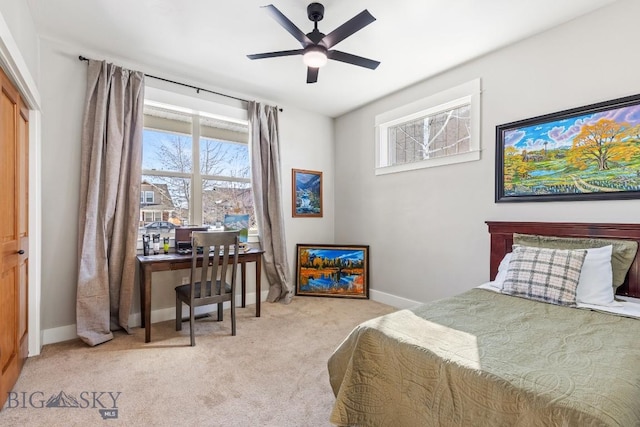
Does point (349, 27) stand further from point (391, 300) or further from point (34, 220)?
point (391, 300)

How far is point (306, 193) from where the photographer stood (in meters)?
4.46

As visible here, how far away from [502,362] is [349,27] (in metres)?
2.04

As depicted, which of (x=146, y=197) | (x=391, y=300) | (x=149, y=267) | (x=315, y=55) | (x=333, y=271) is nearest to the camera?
(x=315, y=55)

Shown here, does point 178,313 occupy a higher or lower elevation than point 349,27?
lower

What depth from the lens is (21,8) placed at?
2.14 meters

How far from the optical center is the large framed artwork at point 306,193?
4.37 metres

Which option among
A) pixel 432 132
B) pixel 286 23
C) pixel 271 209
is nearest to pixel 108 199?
pixel 271 209

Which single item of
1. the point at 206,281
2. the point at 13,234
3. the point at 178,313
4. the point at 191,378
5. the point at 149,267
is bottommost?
the point at 191,378

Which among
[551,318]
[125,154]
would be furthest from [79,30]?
[551,318]

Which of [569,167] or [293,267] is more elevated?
[569,167]

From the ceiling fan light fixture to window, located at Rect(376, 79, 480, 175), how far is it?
1590 mm

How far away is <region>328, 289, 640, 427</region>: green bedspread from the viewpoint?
3.40 feet

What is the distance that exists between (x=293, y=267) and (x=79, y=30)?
328 cm

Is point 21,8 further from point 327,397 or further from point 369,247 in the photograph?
point 369,247
